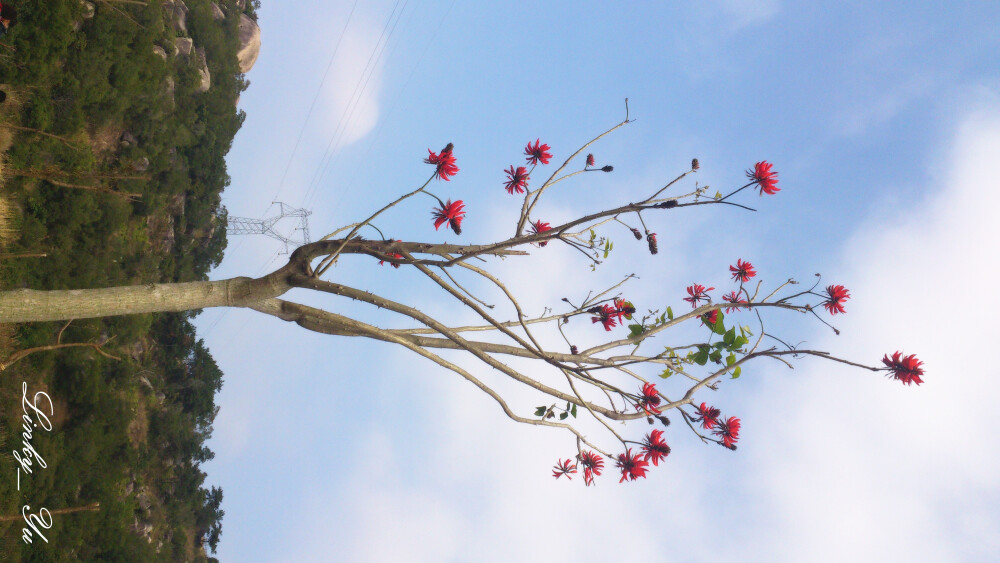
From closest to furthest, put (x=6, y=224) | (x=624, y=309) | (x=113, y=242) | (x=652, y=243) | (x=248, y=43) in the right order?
(x=652, y=243)
(x=624, y=309)
(x=6, y=224)
(x=113, y=242)
(x=248, y=43)

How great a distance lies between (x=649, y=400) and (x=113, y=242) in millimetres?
14736

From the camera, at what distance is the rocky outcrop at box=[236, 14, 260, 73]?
27141mm

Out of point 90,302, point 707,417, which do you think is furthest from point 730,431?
point 90,302

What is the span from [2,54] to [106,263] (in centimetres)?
626

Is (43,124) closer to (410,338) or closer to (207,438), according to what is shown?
(410,338)

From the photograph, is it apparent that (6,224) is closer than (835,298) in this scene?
No

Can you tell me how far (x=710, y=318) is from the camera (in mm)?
3312

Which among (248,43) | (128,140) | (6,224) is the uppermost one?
(248,43)

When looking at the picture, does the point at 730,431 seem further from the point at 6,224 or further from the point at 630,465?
the point at 6,224

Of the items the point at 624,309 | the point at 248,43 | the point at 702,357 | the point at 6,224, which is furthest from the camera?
the point at 248,43

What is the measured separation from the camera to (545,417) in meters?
3.48

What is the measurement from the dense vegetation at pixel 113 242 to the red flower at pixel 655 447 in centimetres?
741

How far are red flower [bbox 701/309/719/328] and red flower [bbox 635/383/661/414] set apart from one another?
569 mm

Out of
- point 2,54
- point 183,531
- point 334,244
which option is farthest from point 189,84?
point 334,244
